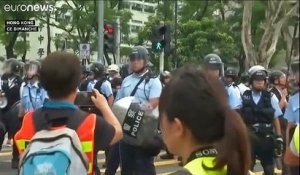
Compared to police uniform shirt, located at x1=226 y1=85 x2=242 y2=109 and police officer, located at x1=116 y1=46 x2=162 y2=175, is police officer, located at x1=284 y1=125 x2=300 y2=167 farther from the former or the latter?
police uniform shirt, located at x1=226 y1=85 x2=242 y2=109

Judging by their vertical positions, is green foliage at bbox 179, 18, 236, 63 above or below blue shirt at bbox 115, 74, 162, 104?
below

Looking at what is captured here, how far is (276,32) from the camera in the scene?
34.6 meters

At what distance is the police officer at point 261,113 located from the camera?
9.02m

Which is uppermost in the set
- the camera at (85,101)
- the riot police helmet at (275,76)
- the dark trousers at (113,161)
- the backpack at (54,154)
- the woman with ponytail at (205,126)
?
the woman with ponytail at (205,126)

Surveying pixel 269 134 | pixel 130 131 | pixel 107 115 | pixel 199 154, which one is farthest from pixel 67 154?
pixel 269 134

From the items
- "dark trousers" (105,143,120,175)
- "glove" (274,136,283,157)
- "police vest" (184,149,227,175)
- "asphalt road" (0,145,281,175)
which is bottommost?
"asphalt road" (0,145,281,175)

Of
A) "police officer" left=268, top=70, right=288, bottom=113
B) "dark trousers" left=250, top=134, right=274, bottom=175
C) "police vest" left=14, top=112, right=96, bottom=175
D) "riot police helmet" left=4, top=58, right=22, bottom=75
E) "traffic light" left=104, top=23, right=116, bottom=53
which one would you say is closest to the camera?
"police vest" left=14, top=112, right=96, bottom=175

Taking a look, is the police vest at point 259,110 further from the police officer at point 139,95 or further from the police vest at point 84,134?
the police vest at point 84,134

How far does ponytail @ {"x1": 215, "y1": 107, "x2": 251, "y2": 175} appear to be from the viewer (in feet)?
8.04

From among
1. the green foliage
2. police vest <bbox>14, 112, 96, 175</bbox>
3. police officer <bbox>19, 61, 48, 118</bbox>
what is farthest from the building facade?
police vest <bbox>14, 112, 96, 175</bbox>

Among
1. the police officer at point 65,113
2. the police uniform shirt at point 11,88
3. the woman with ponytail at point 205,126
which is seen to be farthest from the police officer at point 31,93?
the woman with ponytail at point 205,126

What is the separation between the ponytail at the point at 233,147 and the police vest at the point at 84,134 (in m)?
1.39

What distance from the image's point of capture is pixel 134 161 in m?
7.79

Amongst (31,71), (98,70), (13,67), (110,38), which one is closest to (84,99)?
(31,71)
